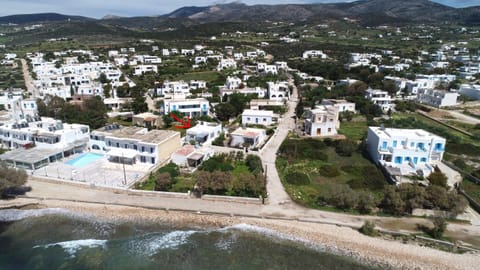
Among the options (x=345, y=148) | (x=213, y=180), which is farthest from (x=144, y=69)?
(x=213, y=180)

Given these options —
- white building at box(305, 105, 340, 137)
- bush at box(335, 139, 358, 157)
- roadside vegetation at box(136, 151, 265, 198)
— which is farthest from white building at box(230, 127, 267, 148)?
bush at box(335, 139, 358, 157)

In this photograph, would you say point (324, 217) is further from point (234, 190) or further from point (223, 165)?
point (223, 165)

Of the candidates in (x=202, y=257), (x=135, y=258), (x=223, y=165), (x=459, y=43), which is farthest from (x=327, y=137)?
(x=459, y=43)

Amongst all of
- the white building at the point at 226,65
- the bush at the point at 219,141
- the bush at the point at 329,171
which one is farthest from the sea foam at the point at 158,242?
the white building at the point at 226,65

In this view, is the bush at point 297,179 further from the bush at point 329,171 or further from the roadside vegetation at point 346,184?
the bush at point 329,171

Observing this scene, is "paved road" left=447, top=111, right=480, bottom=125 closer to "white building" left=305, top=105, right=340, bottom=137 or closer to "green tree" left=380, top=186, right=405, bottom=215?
"white building" left=305, top=105, right=340, bottom=137

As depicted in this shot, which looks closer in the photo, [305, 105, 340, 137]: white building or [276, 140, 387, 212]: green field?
[276, 140, 387, 212]: green field
